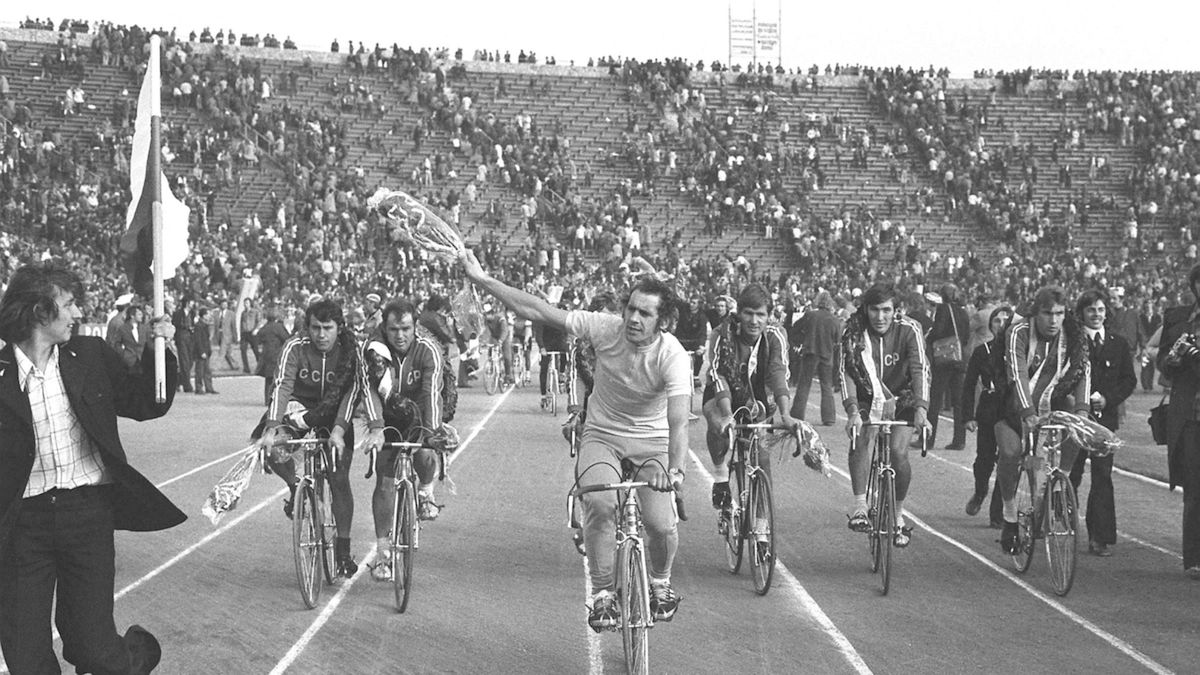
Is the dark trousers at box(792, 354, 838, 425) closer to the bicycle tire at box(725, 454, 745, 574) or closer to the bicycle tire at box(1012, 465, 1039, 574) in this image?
the bicycle tire at box(1012, 465, 1039, 574)

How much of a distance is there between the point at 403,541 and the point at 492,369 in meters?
18.9

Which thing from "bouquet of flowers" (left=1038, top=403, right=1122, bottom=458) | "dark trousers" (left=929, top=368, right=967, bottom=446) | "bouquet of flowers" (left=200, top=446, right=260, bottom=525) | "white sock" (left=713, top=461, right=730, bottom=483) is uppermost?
"bouquet of flowers" (left=1038, top=403, right=1122, bottom=458)

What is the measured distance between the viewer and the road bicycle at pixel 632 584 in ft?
21.4

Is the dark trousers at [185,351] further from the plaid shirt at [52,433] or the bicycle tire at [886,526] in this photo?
the plaid shirt at [52,433]

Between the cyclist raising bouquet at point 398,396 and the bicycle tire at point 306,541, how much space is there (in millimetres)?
496

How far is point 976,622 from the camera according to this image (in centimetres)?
807

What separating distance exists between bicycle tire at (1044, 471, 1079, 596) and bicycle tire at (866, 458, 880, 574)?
0.97 meters

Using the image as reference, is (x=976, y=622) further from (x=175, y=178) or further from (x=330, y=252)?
(x=175, y=178)

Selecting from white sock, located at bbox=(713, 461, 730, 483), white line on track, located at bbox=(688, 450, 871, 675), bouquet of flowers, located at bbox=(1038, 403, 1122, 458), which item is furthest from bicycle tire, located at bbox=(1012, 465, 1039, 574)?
white sock, located at bbox=(713, 461, 730, 483)

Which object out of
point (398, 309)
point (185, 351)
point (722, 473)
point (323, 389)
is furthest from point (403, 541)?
point (185, 351)

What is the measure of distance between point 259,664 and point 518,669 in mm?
1188

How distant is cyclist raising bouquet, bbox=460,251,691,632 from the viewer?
6.89 metres

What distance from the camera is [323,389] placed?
29.6ft

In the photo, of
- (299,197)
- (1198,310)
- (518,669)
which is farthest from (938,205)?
(518,669)
